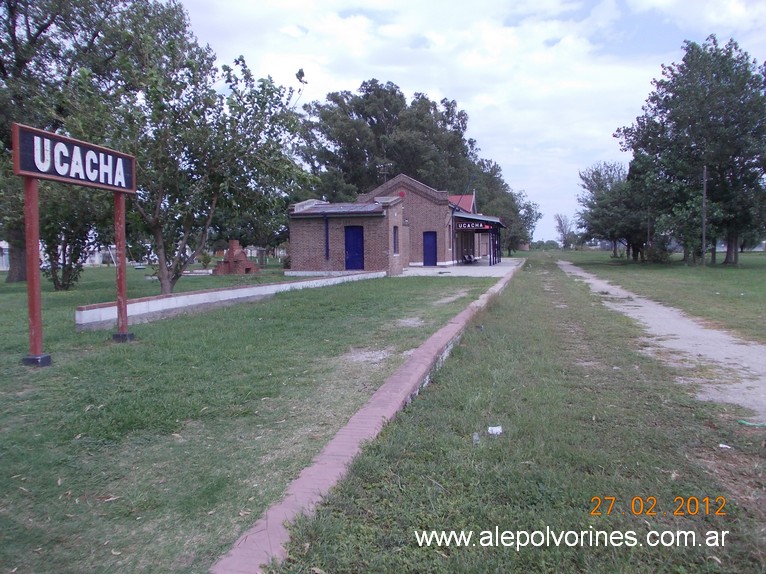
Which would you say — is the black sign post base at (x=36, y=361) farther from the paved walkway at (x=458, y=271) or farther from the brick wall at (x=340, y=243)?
the paved walkway at (x=458, y=271)

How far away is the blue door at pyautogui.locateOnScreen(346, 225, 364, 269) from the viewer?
25.3m

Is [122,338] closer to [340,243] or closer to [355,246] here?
[355,246]

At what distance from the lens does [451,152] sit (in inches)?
2119

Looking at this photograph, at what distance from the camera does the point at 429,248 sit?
35.8 metres

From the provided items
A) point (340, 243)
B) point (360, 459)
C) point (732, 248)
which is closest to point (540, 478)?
point (360, 459)

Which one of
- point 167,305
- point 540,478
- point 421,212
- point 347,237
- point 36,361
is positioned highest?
point 421,212

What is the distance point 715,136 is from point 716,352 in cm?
3020

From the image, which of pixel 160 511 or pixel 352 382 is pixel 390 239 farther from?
pixel 160 511

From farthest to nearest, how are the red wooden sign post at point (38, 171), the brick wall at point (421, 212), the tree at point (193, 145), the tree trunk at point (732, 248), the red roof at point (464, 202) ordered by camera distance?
the red roof at point (464, 202)
the tree trunk at point (732, 248)
the brick wall at point (421, 212)
the tree at point (193, 145)
the red wooden sign post at point (38, 171)

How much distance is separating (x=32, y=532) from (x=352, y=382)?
3221 millimetres

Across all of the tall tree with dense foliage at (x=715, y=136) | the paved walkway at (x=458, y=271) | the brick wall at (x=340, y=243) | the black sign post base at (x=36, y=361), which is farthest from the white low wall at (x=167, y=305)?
the tall tree with dense foliage at (x=715, y=136)

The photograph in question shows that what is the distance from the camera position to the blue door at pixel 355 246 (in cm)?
2528

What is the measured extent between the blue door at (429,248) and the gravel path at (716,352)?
853 inches

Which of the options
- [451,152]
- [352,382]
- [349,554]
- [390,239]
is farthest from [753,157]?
[349,554]
